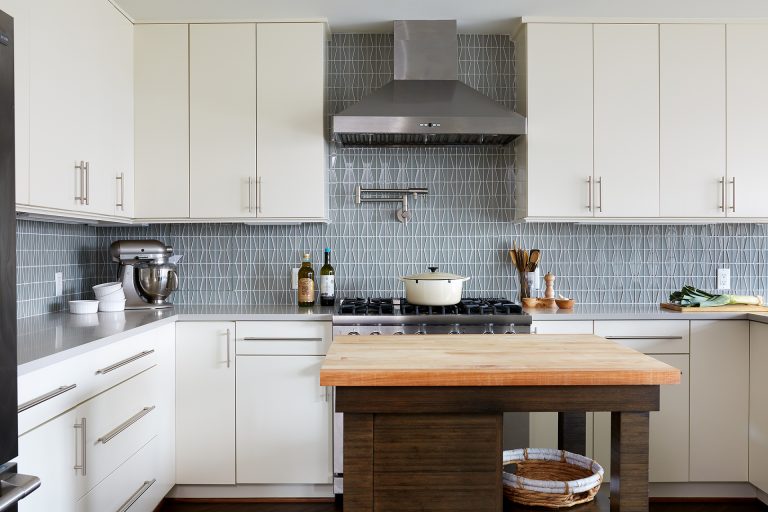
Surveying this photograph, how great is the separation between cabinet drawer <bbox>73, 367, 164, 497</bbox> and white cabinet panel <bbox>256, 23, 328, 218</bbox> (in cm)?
108

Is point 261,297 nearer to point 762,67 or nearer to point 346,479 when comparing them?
point 346,479

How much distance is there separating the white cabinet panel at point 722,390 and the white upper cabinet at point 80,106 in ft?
9.45

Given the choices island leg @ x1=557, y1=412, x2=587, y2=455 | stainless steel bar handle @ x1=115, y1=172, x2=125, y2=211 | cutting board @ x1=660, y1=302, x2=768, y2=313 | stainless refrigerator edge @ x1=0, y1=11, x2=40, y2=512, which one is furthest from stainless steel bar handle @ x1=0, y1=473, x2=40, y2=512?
cutting board @ x1=660, y1=302, x2=768, y2=313

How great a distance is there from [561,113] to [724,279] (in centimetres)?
140

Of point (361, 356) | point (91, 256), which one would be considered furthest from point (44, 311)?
point (361, 356)

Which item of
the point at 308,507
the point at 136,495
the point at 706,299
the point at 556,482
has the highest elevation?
the point at 706,299

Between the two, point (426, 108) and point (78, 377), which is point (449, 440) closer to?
point (78, 377)

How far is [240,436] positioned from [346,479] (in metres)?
1.58

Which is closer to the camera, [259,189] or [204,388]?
[204,388]

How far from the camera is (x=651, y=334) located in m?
2.97

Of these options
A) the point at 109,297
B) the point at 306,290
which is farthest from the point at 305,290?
the point at 109,297

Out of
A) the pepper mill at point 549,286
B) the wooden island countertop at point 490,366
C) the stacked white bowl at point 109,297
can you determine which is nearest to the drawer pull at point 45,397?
the wooden island countertop at point 490,366

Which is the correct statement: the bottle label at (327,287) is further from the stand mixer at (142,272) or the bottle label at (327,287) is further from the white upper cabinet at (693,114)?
the white upper cabinet at (693,114)

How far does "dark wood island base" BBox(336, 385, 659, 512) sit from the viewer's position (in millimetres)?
1517
